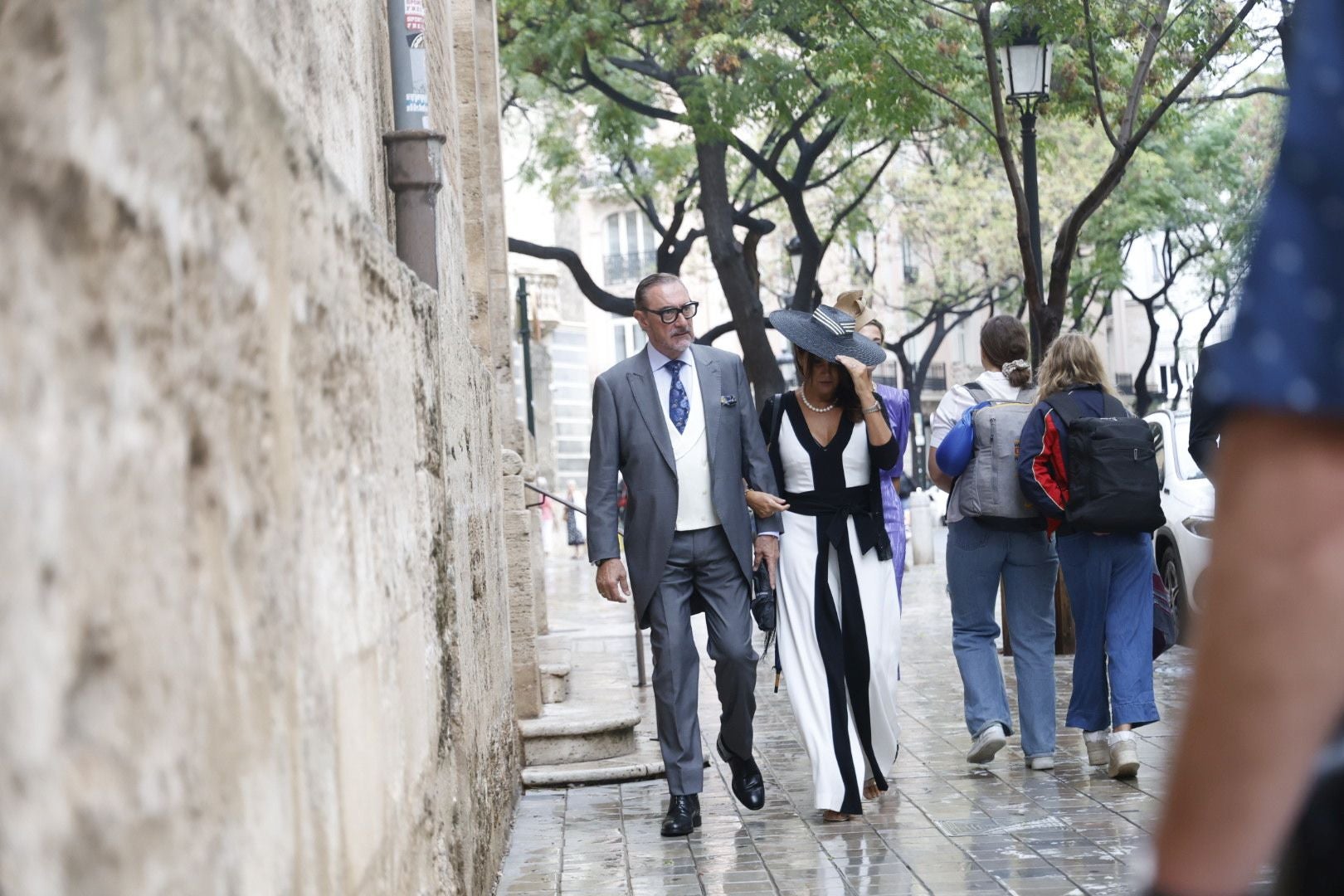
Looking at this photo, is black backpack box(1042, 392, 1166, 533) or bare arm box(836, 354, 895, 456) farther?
black backpack box(1042, 392, 1166, 533)

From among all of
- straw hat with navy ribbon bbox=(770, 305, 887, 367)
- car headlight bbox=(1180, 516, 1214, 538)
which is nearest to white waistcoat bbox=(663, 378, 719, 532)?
straw hat with navy ribbon bbox=(770, 305, 887, 367)

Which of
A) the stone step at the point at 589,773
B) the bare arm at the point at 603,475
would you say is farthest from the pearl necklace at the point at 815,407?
the stone step at the point at 589,773

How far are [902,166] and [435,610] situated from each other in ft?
122

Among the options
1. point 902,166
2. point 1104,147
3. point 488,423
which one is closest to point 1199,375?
point 488,423

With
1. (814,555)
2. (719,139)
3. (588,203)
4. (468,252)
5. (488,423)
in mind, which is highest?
(588,203)

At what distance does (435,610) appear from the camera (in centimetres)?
432

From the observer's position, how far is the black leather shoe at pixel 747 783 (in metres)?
7.00

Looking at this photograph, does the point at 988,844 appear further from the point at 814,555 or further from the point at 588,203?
the point at 588,203

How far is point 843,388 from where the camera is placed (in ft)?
23.7

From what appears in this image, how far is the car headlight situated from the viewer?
39.7 ft

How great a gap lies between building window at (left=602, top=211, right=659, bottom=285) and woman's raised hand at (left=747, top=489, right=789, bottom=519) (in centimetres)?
5325

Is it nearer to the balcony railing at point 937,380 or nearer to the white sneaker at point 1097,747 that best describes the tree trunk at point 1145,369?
the white sneaker at point 1097,747

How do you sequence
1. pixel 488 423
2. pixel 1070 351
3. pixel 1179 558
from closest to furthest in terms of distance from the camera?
pixel 488 423
pixel 1070 351
pixel 1179 558

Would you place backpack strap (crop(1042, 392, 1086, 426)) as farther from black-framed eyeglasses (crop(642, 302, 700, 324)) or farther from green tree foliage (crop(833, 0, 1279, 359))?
green tree foliage (crop(833, 0, 1279, 359))
